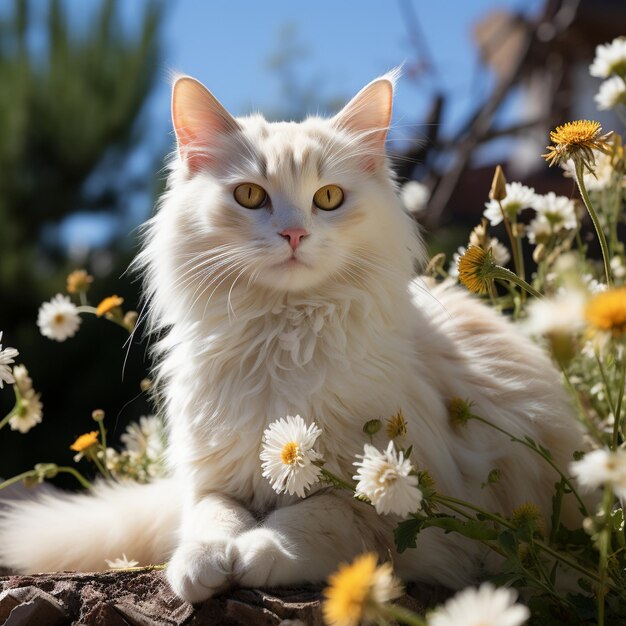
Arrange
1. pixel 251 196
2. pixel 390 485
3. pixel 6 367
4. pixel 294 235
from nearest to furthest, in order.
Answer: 1. pixel 390 485
2. pixel 6 367
3. pixel 294 235
4. pixel 251 196

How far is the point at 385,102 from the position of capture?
184 centimetres

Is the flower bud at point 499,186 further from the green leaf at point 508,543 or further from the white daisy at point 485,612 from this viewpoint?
the white daisy at point 485,612

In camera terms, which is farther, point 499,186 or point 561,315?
point 499,186

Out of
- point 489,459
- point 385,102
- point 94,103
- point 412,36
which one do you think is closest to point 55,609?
point 489,459

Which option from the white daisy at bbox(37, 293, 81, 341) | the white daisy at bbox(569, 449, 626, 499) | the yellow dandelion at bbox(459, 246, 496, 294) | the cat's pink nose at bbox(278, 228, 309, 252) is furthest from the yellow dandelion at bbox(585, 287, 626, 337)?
the white daisy at bbox(37, 293, 81, 341)

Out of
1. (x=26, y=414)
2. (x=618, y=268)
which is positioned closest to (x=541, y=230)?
(x=618, y=268)

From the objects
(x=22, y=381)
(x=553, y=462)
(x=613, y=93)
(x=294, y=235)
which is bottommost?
(x=553, y=462)

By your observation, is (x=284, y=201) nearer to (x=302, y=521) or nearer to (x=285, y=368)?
(x=285, y=368)

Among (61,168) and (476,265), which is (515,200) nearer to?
(476,265)

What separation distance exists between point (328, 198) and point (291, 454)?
65 cm

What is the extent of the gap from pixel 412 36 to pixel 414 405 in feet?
12.6

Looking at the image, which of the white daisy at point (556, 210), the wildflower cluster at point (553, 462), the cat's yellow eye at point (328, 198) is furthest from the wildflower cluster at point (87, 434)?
the white daisy at point (556, 210)

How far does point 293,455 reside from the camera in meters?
1.21

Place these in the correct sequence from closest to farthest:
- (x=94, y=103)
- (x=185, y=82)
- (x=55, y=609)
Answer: (x=55, y=609), (x=185, y=82), (x=94, y=103)
